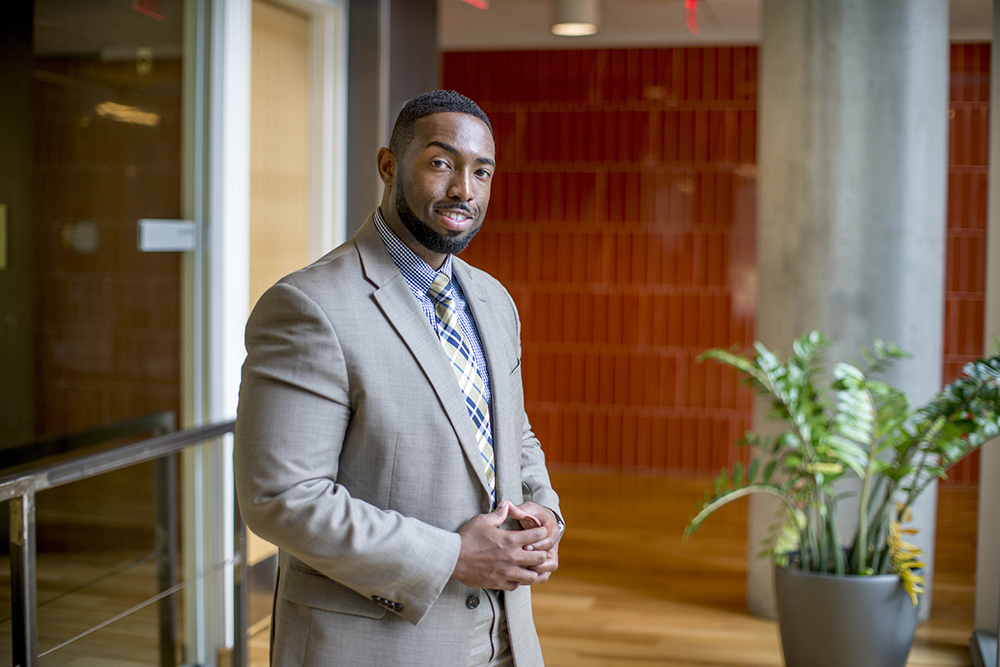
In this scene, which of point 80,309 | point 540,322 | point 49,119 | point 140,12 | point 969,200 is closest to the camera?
point 49,119

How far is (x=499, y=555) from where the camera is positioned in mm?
1379

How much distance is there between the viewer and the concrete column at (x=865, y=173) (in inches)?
145

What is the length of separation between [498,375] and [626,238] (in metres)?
5.33

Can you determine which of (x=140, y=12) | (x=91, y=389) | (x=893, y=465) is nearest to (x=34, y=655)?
(x=91, y=389)

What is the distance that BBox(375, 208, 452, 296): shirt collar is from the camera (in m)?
1.50

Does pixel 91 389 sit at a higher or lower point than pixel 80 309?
lower

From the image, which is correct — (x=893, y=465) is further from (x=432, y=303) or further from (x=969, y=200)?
(x=969, y=200)

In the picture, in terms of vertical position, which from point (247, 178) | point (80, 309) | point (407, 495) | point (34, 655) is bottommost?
point (34, 655)

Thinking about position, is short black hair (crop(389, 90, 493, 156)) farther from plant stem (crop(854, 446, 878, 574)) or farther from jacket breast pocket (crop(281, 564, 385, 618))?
plant stem (crop(854, 446, 878, 574))

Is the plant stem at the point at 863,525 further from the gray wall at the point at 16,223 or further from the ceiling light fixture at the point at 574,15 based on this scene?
the ceiling light fixture at the point at 574,15

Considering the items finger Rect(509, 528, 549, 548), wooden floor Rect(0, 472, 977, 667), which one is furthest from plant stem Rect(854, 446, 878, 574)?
finger Rect(509, 528, 549, 548)

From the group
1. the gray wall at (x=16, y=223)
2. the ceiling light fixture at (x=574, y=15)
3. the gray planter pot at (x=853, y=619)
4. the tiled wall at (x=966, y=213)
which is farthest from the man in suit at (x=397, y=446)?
the tiled wall at (x=966, y=213)

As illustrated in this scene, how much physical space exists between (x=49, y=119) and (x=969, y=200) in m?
5.71

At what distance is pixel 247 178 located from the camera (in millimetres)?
3539
